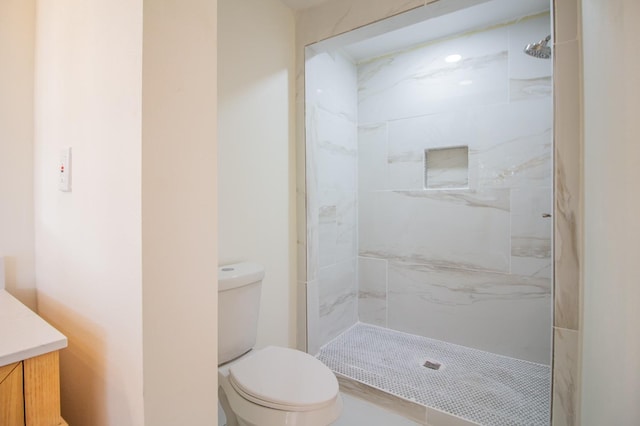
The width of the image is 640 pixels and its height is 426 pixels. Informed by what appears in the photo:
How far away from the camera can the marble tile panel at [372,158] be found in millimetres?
2646

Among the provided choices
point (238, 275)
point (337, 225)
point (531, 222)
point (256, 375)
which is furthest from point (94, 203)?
point (531, 222)

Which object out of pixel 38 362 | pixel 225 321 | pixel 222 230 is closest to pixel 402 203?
pixel 222 230

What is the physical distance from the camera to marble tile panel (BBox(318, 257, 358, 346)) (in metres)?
2.37

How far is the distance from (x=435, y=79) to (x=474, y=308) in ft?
5.84

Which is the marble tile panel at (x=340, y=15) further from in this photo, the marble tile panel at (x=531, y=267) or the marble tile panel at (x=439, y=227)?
the marble tile panel at (x=531, y=267)

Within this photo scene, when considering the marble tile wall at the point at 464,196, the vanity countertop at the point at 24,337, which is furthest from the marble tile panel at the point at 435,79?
the vanity countertop at the point at 24,337

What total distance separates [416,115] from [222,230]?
1.80 m

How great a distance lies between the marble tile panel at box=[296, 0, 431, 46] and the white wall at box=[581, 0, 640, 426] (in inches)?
33.4

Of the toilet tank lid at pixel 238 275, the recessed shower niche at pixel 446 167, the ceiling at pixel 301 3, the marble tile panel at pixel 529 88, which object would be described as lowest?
the toilet tank lid at pixel 238 275

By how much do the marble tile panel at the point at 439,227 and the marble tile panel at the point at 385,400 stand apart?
108cm

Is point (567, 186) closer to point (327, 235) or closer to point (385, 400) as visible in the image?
point (385, 400)

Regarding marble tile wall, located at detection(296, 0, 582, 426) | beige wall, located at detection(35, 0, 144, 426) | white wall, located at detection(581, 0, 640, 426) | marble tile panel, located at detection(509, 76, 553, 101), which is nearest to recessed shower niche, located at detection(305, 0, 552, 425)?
marble tile panel, located at detection(509, 76, 553, 101)

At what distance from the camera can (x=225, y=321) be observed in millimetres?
1363

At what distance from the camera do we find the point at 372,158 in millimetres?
2699
